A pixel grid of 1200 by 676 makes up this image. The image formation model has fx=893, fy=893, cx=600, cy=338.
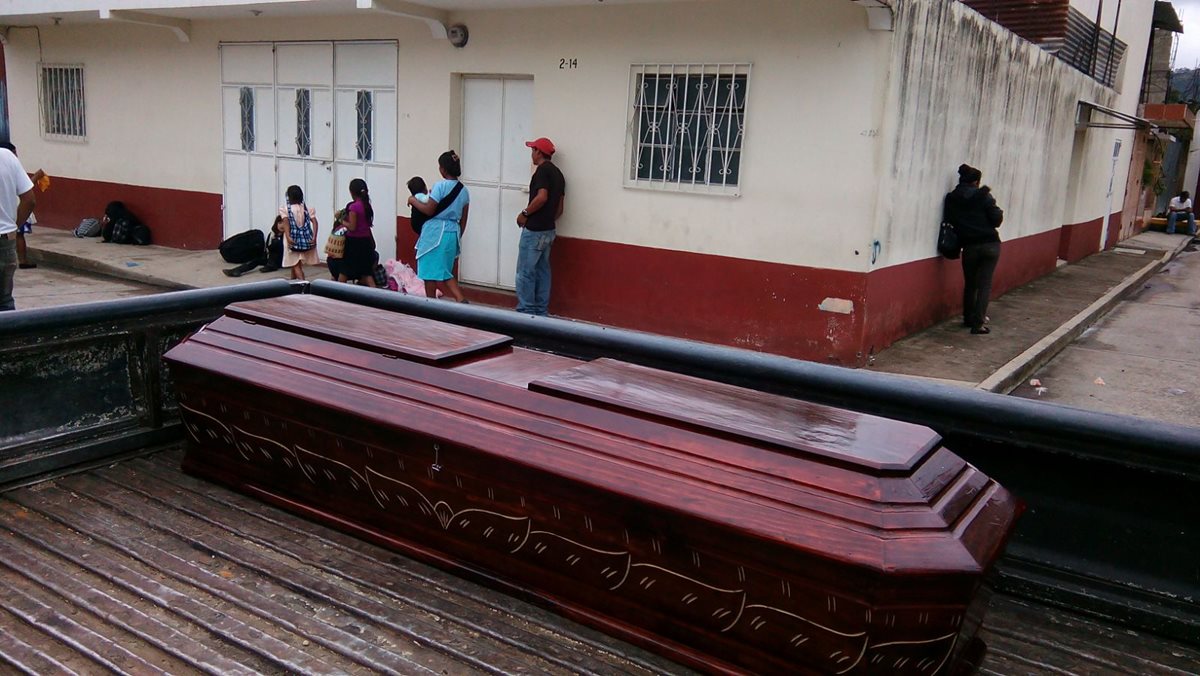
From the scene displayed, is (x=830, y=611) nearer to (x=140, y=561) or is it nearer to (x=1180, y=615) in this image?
(x=1180, y=615)

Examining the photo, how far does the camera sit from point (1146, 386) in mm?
7926

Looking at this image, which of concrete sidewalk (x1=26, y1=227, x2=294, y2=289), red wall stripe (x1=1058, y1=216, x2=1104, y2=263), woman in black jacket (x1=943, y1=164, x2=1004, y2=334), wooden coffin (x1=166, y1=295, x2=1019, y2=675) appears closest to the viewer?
wooden coffin (x1=166, y1=295, x2=1019, y2=675)

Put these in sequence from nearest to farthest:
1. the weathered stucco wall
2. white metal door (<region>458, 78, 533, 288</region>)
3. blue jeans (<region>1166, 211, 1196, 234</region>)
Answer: the weathered stucco wall
white metal door (<region>458, 78, 533, 288</region>)
blue jeans (<region>1166, 211, 1196, 234</region>)

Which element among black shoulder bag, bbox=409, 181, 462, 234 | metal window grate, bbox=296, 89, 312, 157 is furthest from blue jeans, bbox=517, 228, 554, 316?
metal window grate, bbox=296, 89, 312, 157

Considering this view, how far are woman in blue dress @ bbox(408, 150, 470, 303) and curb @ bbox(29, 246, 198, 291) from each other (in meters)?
3.13

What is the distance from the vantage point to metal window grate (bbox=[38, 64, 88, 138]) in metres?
13.2

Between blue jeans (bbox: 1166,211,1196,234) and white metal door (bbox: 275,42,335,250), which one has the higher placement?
white metal door (bbox: 275,42,335,250)

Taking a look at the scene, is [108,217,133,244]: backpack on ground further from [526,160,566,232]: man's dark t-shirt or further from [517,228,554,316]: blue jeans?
[526,160,566,232]: man's dark t-shirt

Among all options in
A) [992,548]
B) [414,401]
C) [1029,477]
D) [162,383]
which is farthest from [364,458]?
[1029,477]

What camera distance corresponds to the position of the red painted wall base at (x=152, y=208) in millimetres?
11969

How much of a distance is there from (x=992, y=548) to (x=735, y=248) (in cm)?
627

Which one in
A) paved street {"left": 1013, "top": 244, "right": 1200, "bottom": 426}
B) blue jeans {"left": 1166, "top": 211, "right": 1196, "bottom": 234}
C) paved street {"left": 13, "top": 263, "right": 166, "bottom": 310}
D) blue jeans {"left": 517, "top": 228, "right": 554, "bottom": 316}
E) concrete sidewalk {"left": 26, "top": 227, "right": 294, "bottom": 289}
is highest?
→ blue jeans {"left": 1166, "top": 211, "right": 1196, "bottom": 234}

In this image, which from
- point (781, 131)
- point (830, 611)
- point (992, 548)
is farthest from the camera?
point (781, 131)

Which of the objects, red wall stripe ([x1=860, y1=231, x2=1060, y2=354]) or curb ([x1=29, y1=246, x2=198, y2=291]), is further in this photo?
curb ([x1=29, y1=246, x2=198, y2=291])
